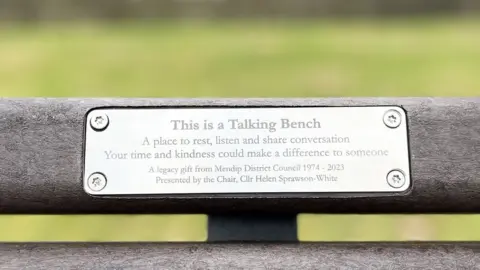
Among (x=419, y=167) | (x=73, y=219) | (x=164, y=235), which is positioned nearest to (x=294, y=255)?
(x=419, y=167)

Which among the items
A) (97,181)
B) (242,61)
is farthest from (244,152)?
(242,61)

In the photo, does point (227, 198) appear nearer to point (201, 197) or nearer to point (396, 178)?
point (201, 197)

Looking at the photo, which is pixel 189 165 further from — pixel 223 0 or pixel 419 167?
pixel 223 0

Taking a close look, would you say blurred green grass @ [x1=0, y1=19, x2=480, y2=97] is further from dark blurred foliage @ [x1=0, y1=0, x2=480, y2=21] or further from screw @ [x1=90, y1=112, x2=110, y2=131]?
screw @ [x1=90, y1=112, x2=110, y2=131]

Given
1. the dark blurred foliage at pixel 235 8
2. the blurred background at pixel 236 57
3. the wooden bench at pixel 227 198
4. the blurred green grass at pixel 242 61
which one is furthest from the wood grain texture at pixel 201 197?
the dark blurred foliage at pixel 235 8

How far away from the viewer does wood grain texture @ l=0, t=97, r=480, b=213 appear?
804 mm

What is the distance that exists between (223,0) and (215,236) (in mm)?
6042

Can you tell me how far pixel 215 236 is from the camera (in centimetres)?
87

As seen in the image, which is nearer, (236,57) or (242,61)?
(242,61)

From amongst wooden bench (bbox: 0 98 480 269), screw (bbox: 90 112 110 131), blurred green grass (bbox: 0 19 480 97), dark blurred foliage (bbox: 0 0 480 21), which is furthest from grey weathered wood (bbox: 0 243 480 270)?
dark blurred foliage (bbox: 0 0 480 21)

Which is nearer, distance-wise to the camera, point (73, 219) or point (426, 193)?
point (426, 193)

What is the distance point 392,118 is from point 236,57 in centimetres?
368

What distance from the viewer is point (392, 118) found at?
81cm

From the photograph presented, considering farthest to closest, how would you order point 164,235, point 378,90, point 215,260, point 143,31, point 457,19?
point 457,19
point 143,31
point 378,90
point 164,235
point 215,260
